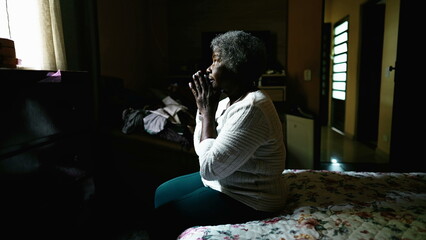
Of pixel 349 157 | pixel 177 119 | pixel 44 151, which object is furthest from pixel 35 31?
pixel 349 157

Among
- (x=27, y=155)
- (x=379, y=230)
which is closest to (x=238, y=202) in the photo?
(x=379, y=230)

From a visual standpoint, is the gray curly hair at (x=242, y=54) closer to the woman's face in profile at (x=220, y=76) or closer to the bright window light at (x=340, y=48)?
the woman's face in profile at (x=220, y=76)

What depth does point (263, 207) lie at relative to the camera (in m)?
1.11

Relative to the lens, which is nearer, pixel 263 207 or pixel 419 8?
pixel 263 207

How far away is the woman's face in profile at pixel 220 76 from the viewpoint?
118 cm

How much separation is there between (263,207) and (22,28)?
1.76 m

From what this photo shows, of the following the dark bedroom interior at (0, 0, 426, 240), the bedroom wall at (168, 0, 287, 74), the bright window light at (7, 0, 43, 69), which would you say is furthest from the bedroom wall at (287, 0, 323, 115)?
the bright window light at (7, 0, 43, 69)

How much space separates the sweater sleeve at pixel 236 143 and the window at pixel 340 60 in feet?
16.2

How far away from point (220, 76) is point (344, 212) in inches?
25.8

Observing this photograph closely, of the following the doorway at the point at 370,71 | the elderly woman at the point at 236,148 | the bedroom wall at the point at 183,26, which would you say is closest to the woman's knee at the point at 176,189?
the elderly woman at the point at 236,148

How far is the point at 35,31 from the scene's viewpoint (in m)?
1.92

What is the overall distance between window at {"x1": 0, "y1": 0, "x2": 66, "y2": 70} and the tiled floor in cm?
290

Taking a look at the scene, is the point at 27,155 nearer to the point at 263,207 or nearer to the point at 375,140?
the point at 263,207

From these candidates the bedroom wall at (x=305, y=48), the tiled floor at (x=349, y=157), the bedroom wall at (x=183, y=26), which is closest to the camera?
the tiled floor at (x=349, y=157)
